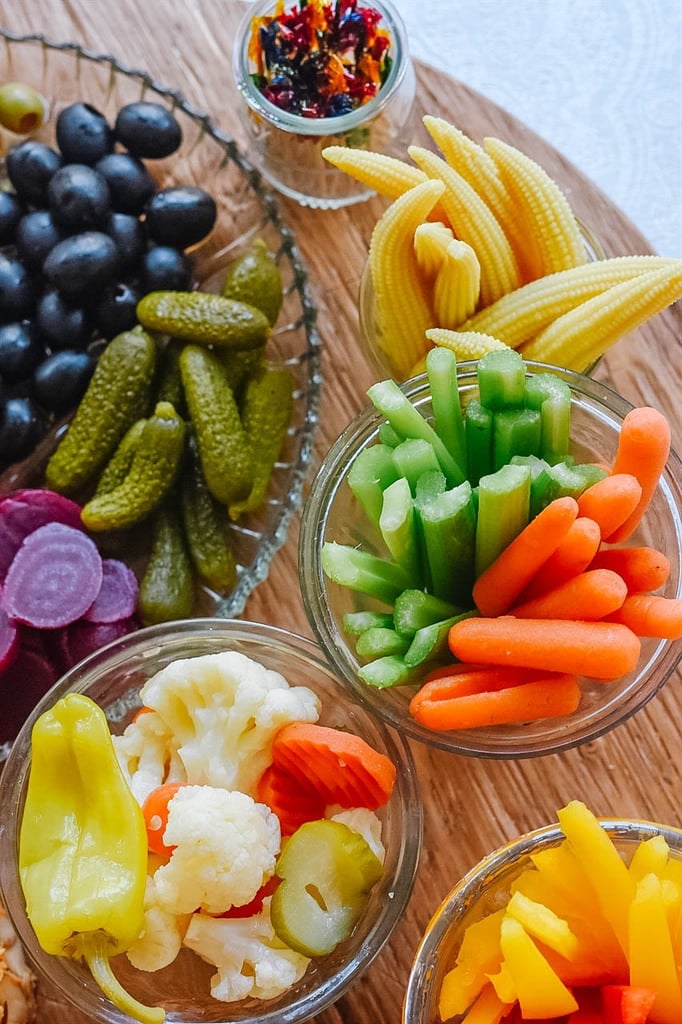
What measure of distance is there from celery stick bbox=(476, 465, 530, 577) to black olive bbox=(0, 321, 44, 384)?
56cm

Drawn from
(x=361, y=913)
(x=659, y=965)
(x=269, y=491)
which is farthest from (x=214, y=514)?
(x=659, y=965)

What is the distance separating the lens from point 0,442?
1.11 m

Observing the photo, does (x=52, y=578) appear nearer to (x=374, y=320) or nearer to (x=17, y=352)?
(x=17, y=352)

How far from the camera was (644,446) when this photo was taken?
2.63ft

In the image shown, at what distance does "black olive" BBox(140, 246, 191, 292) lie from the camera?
1.13 m

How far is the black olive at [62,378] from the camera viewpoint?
111cm

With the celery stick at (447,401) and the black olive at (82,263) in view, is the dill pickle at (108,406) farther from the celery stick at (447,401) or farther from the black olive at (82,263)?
the celery stick at (447,401)

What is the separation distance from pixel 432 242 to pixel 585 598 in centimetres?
35

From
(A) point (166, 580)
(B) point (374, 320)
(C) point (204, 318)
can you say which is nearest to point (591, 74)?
(B) point (374, 320)

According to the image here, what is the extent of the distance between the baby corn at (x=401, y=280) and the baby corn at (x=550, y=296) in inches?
2.2

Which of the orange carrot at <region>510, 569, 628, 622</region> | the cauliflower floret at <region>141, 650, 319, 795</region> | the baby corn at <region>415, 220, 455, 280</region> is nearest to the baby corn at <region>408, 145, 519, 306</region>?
the baby corn at <region>415, 220, 455, 280</region>

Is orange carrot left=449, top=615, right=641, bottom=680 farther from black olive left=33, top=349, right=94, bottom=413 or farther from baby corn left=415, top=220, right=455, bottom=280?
black olive left=33, top=349, right=94, bottom=413

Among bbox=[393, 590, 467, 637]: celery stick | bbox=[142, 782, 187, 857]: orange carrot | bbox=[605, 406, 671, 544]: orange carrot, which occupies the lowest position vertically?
bbox=[142, 782, 187, 857]: orange carrot

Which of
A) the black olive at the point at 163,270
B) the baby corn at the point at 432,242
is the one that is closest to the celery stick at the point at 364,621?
the baby corn at the point at 432,242
